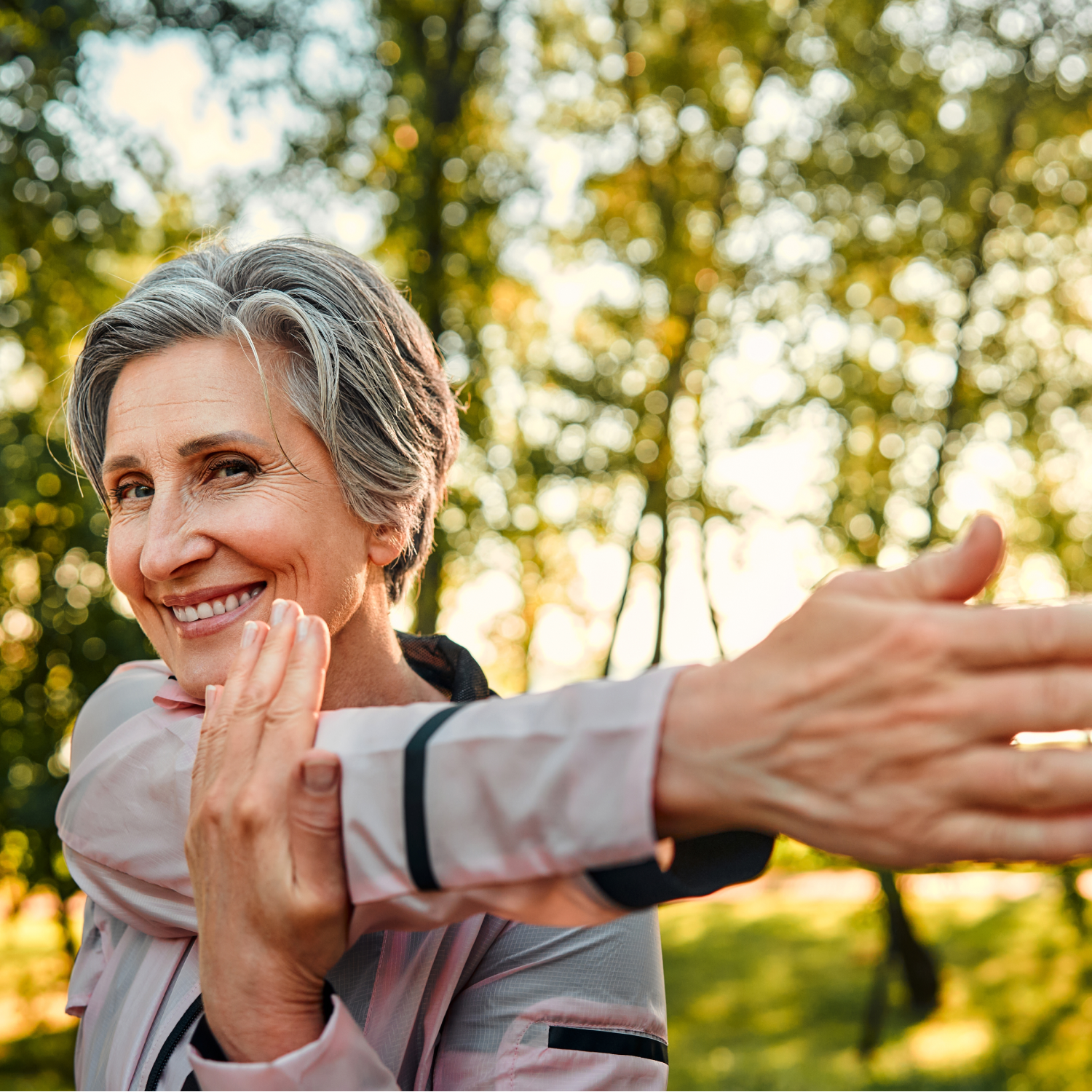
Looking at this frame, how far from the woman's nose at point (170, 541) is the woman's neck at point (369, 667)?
1.02 ft

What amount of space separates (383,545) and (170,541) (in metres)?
0.41

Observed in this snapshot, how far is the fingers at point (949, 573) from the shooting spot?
819 mm

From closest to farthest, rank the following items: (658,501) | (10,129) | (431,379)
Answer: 1. (431,379)
2. (10,129)
3. (658,501)

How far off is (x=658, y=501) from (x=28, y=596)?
7925mm

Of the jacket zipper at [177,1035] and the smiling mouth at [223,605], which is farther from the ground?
the smiling mouth at [223,605]

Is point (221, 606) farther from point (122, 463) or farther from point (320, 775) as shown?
point (320, 775)

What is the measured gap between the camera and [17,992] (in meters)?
8.56

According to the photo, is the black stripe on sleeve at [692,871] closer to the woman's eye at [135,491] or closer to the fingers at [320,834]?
the fingers at [320,834]

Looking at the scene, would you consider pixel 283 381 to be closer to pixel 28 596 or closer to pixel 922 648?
pixel 922 648

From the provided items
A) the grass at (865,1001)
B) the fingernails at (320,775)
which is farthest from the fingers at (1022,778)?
the grass at (865,1001)

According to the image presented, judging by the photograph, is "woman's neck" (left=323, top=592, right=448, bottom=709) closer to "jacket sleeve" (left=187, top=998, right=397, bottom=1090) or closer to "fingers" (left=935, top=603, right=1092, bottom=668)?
"jacket sleeve" (left=187, top=998, right=397, bottom=1090)

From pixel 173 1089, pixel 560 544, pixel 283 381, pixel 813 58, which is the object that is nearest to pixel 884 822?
pixel 173 1089

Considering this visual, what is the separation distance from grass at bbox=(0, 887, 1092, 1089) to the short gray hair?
25.6 feet

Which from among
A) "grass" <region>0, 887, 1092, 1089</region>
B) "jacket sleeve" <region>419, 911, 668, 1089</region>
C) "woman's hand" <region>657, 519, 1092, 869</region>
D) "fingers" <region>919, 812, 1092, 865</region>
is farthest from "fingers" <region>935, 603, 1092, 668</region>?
"grass" <region>0, 887, 1092, 1089</region>
